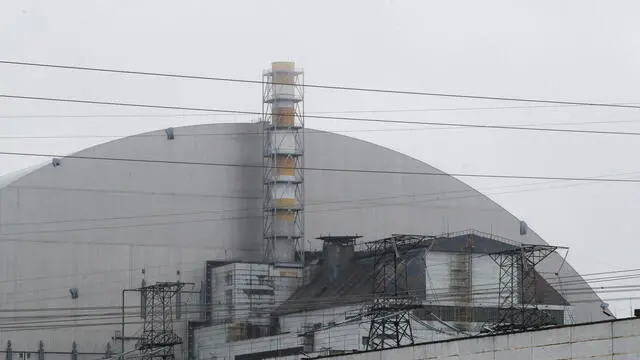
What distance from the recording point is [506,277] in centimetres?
6750

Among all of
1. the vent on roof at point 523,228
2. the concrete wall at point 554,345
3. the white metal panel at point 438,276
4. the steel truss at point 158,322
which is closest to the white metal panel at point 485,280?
the white metal panel at point 438,276

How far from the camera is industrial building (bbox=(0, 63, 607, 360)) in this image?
66688mm

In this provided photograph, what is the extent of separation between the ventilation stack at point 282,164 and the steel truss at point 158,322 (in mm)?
6124

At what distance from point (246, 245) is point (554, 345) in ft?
159

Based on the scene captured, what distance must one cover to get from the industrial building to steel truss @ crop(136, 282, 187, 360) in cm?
22

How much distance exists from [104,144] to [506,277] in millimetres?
20934

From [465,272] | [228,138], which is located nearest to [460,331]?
[465,272]

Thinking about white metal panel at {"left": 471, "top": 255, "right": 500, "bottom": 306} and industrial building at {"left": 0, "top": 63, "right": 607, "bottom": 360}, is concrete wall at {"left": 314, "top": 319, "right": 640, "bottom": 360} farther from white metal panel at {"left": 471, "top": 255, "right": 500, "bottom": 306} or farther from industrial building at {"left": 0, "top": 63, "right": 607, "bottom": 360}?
white metal panel at {"left": 471, "top": 255, "right": 500, "bottom": 306}

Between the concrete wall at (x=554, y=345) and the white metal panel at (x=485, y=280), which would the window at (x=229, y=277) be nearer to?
the white metal panel at (x=485, y=280)

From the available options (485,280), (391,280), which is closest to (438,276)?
(485,280)

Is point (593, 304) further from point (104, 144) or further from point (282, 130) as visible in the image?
point (104, 144)

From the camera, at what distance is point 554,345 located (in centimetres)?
2720

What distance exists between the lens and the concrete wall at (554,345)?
25.7 m

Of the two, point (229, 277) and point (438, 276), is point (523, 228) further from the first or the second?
point (229, 277)
